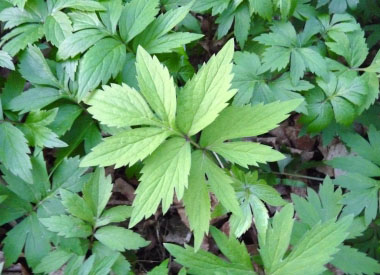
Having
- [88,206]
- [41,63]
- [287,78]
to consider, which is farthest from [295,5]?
[88,206]

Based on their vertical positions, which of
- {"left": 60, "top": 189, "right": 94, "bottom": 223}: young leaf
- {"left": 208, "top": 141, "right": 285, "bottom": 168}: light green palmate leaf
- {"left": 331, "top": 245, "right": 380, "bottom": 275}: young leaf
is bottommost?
{"left": 331, "top": 245, "right": 380, "bottom": 275}: young leaf

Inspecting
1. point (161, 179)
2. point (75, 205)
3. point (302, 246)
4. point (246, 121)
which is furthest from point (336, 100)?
point (75, 205)

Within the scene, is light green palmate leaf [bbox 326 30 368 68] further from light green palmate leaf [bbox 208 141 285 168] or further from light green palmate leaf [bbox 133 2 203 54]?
light green palmate leaf [bbox 208 141 285 168]

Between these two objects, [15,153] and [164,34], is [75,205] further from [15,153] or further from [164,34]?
[164,34]

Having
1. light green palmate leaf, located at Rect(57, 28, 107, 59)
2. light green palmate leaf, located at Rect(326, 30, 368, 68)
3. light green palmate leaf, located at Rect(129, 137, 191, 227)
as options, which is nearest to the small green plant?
light green palmate leaf, located at Rect(129, 137, 191, 227)

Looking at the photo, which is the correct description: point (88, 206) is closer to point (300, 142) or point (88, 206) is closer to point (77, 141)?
point (77, 141)

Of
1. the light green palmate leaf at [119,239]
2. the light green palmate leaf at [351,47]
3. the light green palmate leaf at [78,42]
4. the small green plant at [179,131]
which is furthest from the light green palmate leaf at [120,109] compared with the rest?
the light green palmate leaf at [351,47]
